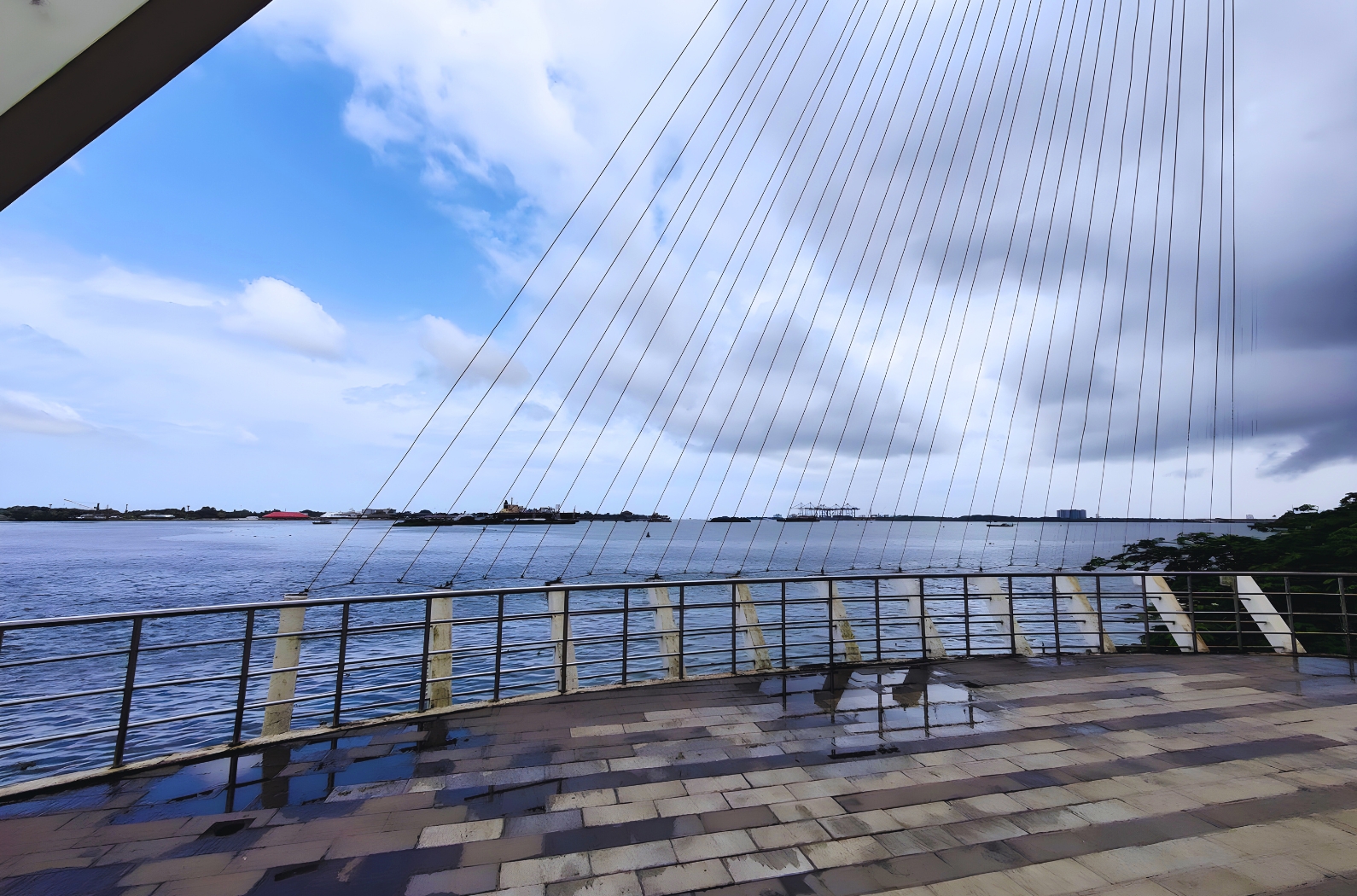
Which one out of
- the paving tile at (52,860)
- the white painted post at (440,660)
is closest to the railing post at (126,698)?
the paving tile at (52,860)

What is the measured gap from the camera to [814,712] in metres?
5.90

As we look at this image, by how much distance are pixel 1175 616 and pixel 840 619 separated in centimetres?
548

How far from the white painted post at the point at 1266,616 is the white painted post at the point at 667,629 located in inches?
332

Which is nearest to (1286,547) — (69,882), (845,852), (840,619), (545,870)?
(840,619)

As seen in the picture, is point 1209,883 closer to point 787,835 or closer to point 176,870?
point 787,835

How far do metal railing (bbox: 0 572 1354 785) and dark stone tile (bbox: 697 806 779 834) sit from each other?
141cm

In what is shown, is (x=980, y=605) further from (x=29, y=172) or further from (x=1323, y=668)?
(x=29, y=172)

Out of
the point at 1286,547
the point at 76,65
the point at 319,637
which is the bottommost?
the point at 319,637

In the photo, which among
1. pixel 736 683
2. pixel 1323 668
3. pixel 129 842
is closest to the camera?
pixel 129 842

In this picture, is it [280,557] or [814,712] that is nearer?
[814,712]

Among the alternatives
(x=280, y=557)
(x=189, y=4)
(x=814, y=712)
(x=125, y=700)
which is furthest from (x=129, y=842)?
(x=280, y=557)

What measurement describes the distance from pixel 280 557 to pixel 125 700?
244 ft

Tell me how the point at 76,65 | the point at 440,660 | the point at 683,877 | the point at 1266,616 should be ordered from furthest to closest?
the point at 1266,616, the point at 440,660, the point at 683,877, the point at 76,65

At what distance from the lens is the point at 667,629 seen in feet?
23.3
